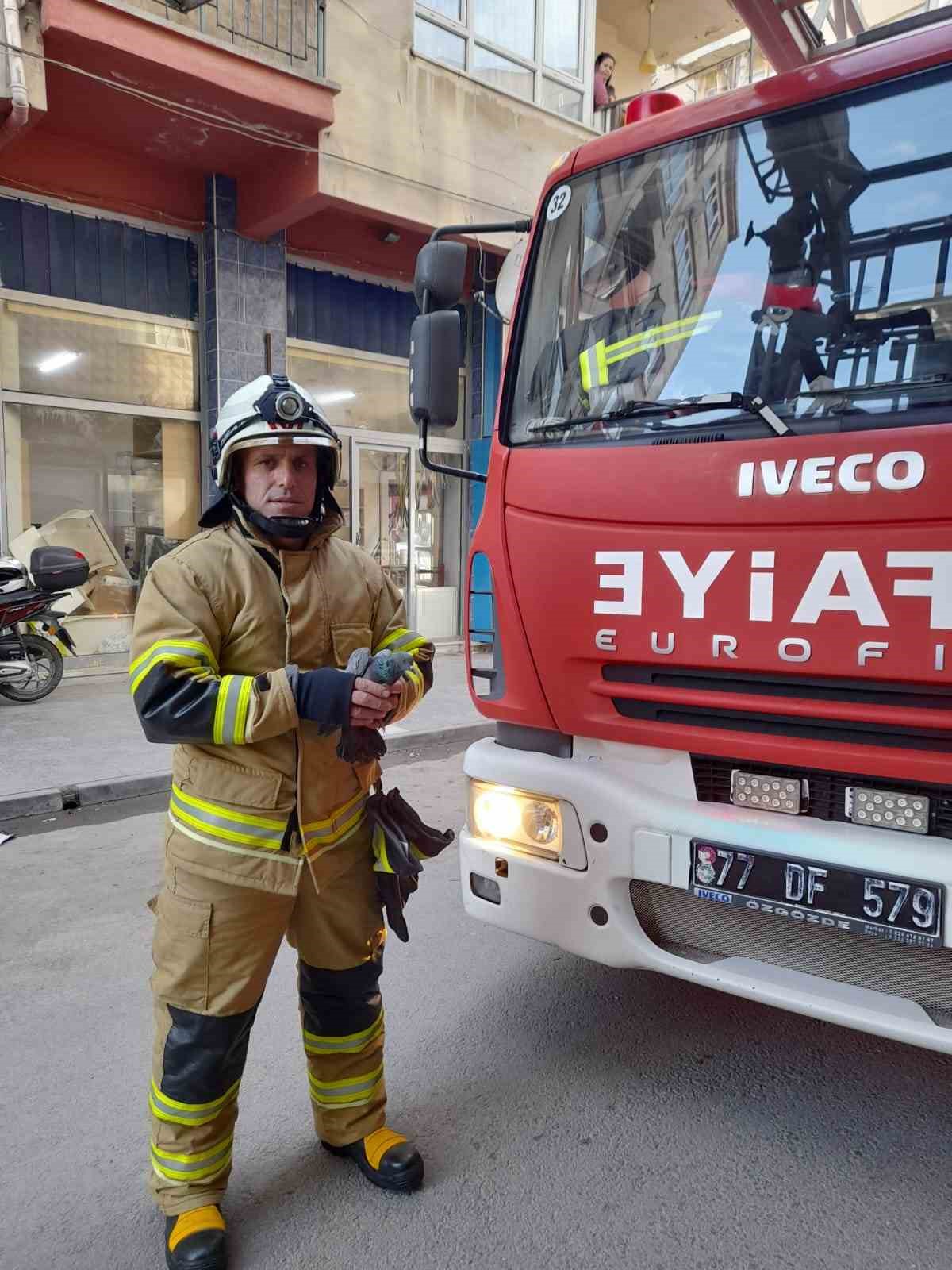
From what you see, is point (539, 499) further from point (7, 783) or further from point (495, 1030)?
point (7, 783)

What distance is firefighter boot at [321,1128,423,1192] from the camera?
2.14 meters

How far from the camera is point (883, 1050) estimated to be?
2.77 m

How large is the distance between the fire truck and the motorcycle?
18.5 feet

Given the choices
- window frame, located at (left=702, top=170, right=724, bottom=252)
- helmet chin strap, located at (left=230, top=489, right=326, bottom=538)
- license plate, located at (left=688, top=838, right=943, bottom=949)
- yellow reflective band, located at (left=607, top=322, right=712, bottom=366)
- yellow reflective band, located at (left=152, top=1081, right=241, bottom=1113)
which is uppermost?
window frame, located at (left=702, top=170, right=724, bottom=252)

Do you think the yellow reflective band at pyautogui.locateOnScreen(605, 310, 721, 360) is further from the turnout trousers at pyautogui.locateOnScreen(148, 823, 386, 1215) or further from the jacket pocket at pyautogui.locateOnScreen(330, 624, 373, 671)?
the turnout trousers at pyautogui.locateOnScreen(148, 823, 386, 1215)

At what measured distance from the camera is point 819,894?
6.73ft

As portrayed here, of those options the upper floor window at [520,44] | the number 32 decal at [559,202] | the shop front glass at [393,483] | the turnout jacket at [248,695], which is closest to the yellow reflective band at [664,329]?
the number 32 decal at [559,202]

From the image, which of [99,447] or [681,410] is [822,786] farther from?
[99,447]

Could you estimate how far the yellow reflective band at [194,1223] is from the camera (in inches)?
75.7

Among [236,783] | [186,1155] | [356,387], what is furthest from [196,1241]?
[356,387]

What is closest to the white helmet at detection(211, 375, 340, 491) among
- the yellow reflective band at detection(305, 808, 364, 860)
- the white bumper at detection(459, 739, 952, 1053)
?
the yellow reflective band at detection(305, 808, 364, 860)

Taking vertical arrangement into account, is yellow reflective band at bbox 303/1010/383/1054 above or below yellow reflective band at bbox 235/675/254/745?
below

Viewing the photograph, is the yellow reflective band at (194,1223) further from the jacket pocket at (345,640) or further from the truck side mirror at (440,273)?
the truck side mirror at (440,273)

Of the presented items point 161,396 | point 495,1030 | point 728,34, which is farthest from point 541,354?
point 728,34
